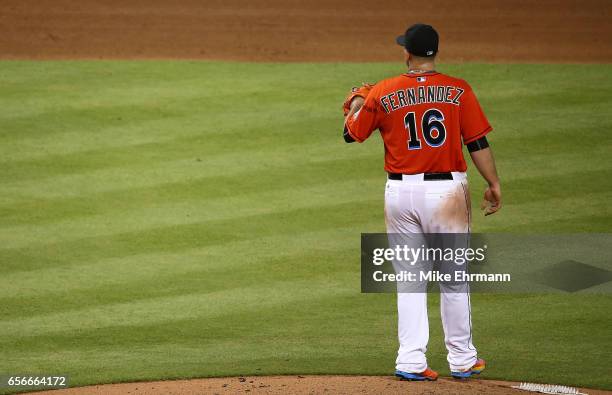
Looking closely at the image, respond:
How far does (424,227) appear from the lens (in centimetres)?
638

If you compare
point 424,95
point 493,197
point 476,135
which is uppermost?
point 424,95

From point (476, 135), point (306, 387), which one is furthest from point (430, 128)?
point (306, 387)

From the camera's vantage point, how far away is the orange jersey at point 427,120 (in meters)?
6.32

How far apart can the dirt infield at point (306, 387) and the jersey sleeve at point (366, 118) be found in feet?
4.91

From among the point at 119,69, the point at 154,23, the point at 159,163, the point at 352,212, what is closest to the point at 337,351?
the point at 352,212

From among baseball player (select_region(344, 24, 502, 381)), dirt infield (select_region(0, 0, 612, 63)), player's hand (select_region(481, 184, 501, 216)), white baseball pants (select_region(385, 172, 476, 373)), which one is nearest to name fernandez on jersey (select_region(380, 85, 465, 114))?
baseball player (select_region(344, 24, 502, 381))

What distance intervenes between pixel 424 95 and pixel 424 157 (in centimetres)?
37

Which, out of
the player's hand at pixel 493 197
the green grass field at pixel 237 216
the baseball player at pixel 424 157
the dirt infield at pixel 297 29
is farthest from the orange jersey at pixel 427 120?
the dirt infield at pixel 297 29

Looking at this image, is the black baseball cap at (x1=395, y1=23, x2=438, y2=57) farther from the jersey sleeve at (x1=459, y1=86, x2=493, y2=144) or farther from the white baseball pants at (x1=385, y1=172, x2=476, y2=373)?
the white baseball pants at (x1=385, y1=172, x2=476, y2=373)

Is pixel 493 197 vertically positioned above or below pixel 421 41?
below

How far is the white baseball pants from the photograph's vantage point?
6.32 metres

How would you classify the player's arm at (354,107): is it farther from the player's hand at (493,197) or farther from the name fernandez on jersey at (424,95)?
the player's hand at (493,197)

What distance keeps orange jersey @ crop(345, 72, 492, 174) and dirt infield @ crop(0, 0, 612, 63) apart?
10.1 m

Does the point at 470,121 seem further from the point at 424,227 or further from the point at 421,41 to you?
the point at 424,227
